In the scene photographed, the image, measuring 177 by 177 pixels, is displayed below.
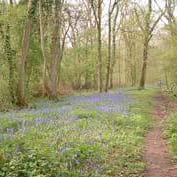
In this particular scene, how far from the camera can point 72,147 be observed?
916cm

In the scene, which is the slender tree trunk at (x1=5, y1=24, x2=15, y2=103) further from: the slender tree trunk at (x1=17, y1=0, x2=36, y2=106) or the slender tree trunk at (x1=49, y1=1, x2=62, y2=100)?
the slender tree trunk at (x1=49, y1=1, x2=62, y2=100)

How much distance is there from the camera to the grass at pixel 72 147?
7.17 metres

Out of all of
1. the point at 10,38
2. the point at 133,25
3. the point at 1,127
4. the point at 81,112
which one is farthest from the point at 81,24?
the point at 1,127

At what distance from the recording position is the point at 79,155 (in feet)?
28.3

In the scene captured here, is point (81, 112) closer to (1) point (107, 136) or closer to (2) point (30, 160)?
(1) point (107, 136)

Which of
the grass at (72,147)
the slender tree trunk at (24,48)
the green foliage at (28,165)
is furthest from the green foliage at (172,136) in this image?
the slender tree trunk at (24,48)

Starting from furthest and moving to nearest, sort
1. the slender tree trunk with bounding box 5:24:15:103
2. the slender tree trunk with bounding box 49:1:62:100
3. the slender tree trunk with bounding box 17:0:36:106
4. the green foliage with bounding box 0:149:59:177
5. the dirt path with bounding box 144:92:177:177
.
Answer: the slender tree trunk with bounding box 49:1:62:100 < the slender tree trunk with bounding box 5:24:15:103 < the slender tree trunk with bounding box 17:0:36:106 < the dirt path with bounding box 144:92:177:177 < the green foliage with bounding box 0:149:59:177

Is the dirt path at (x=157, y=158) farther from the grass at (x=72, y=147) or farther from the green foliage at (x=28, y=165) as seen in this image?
→ the green foliage at (x=28, y=165)

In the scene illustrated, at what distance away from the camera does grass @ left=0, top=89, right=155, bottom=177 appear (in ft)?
23.5

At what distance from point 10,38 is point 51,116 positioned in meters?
10.3

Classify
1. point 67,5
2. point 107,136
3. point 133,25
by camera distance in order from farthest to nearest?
point 133,25 < point 67,5 < point 107,136

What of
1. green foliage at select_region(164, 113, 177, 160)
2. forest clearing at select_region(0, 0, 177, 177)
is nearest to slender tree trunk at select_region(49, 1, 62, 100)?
forest clearing at select_region(0, 0, 177, 177)

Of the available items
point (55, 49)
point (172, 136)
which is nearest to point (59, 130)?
point (172, 136)

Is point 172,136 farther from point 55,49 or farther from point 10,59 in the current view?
point 55,49
